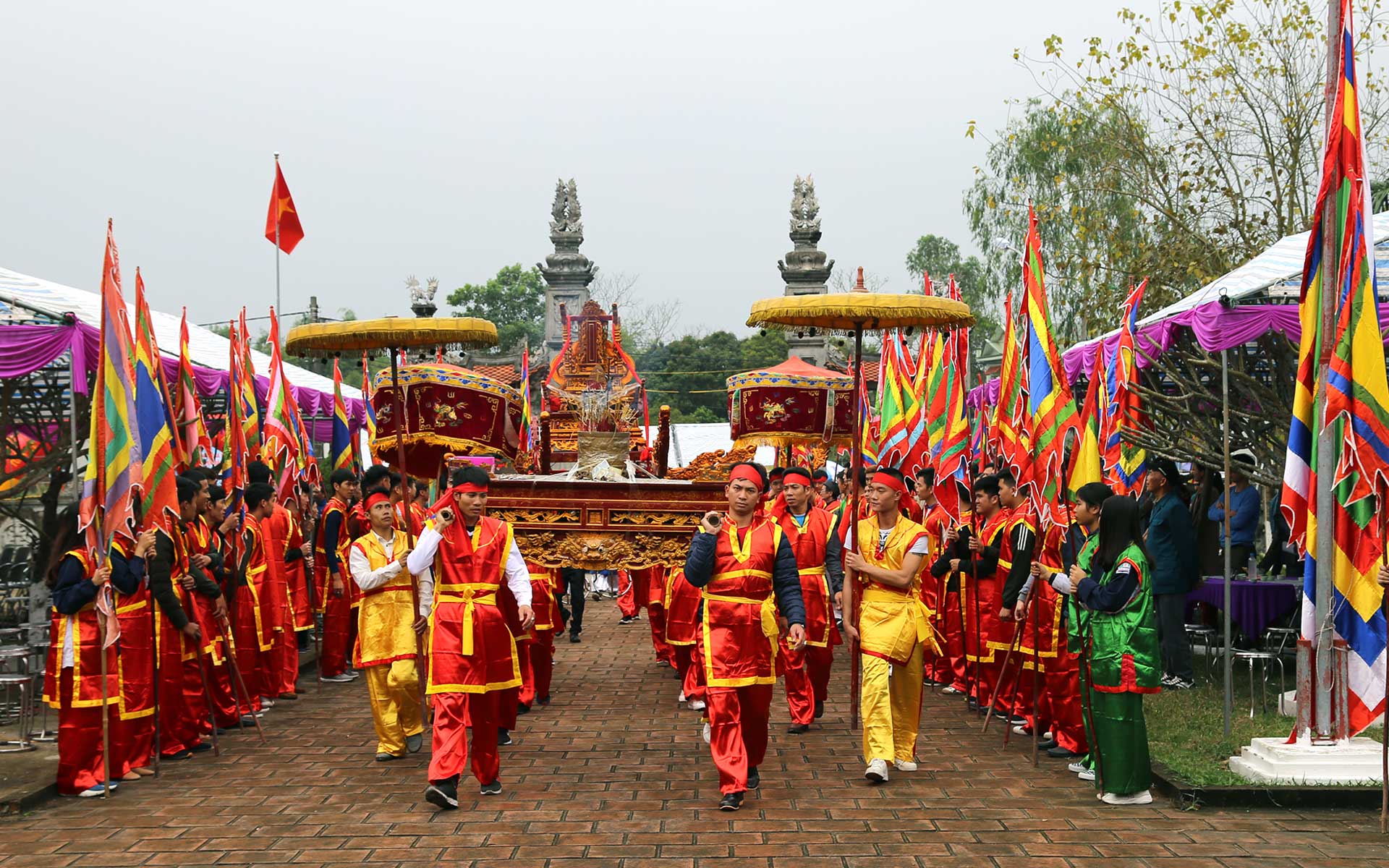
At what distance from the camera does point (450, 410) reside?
959 centimetres

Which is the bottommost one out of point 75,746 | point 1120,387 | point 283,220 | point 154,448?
point 75,746

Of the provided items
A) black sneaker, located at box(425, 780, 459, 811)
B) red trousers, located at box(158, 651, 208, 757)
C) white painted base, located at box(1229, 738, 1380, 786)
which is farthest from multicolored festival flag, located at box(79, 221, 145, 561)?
white painted base, located at box(1229, 738, 1380, 786)

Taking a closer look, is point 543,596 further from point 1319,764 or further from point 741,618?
point 1319,764

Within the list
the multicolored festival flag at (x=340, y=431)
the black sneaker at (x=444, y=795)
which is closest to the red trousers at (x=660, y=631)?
the multicolored festival flag at (x=340, y=431)

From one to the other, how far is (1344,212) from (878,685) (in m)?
3.50

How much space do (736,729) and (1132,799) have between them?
205cm

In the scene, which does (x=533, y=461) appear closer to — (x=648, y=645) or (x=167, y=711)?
(x=648, y=645)

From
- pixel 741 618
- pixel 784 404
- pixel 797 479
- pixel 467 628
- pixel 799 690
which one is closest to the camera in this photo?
pixel 467 628

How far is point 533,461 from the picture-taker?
1240 cm

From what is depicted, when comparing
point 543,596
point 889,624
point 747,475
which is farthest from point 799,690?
point 747,475

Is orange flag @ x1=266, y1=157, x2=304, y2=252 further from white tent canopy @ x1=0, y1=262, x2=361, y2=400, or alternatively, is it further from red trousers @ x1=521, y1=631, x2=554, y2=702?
red trousers @ x1=521, y1=631, x2=554, y2=702

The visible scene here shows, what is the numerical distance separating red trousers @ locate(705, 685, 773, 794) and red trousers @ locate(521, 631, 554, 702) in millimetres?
3048

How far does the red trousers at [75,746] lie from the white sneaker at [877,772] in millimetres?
4125

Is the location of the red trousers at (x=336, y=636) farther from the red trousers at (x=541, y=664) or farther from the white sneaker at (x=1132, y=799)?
the white sneaker at (x=1132, y=799)
